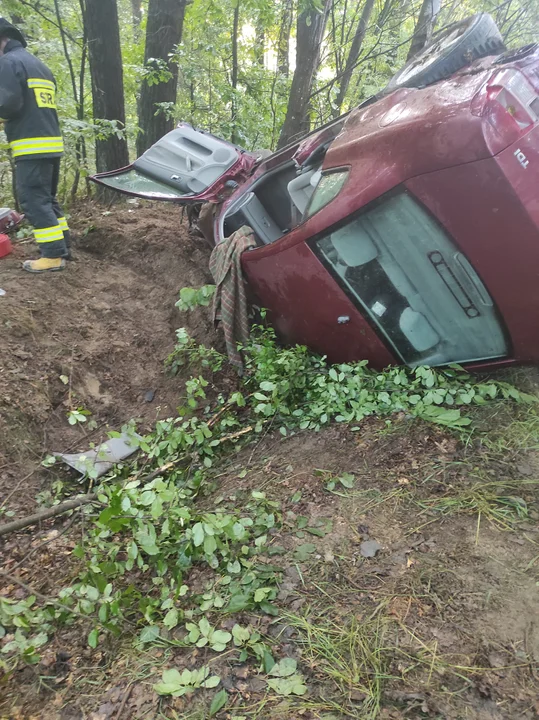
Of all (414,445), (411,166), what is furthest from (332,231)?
(414,445)

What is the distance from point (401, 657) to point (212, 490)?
1.23m

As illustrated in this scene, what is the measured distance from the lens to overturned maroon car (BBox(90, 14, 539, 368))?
207 centimetres

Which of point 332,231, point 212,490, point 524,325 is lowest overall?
point 524,325

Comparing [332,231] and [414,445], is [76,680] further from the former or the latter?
[332,231]

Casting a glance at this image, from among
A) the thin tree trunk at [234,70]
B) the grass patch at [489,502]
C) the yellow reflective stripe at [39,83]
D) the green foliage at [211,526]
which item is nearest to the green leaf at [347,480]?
the green foliage at [211,526]

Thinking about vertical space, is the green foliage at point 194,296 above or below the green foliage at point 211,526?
above

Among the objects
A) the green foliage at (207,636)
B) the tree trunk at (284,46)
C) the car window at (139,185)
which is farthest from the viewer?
the tree trunk at (284,46)

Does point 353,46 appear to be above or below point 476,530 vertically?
above

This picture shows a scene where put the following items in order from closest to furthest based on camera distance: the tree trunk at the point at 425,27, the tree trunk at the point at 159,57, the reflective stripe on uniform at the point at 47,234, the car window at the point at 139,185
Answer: the car window at the point at 139,185 < the reflective stripe on uniform at the point at 47,234 < the tree trunk at the point at 425,27 < the tree trunk at the point at 159,57

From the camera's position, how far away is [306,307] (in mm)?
2949

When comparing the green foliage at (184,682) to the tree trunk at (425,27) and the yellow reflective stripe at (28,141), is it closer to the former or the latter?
the yellow reflective stripe at (28,141)

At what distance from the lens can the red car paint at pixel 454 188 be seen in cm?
204

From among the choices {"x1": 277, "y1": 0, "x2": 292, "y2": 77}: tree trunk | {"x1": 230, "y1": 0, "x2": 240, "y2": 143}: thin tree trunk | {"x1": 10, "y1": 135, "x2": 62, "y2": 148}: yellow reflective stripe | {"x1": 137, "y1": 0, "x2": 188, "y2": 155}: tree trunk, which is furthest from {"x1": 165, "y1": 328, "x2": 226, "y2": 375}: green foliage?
{"x1": 277, "y1": 0, "x2": 292, "y2": 77}: tree trunk

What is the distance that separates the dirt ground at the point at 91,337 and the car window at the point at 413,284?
56.2 inches
